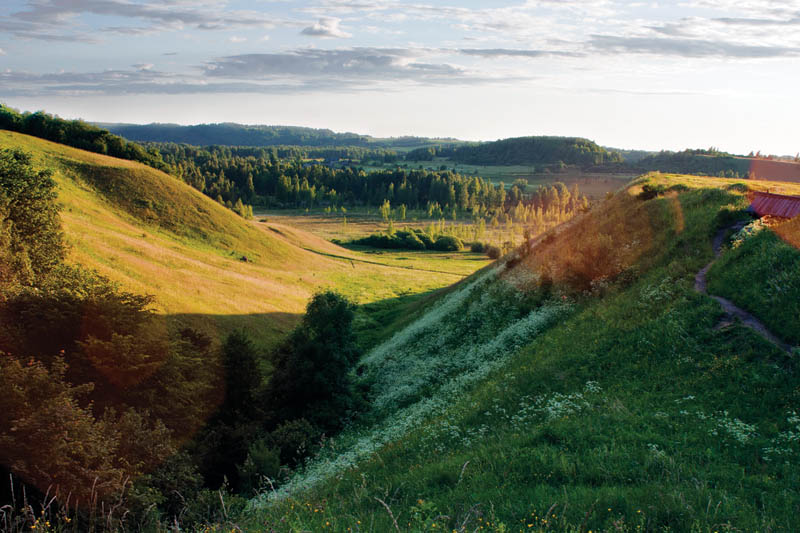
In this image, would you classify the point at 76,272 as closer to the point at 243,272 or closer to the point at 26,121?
the point at 243,272

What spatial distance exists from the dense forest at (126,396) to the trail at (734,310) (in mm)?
17074

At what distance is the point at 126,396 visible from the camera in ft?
67.3

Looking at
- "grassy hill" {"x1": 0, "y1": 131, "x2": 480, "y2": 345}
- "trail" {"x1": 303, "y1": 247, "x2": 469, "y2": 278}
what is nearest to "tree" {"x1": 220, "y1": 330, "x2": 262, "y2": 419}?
"grassy hill" {"x1": 0, "y1": 131, "x2": 480, "y2": 345}

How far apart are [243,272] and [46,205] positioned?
35.0 meters

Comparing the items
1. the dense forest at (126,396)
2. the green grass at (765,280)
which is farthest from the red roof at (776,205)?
the dense forest at (126,396)

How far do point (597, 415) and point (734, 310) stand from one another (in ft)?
27.7

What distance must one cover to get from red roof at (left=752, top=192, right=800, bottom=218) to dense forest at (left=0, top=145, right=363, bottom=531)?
2536 centimetres

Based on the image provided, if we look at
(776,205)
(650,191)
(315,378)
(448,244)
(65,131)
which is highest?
(65,131)

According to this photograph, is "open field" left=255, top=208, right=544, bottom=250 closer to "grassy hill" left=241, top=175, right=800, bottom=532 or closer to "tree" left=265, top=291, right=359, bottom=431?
"tree" left=265, top=291, right=359, bottom=431

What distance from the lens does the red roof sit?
23469mm

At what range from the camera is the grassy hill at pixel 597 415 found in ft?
29.1

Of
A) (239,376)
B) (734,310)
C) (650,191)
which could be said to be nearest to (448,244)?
(650,191)

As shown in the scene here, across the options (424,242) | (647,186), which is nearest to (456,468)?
(647,186)

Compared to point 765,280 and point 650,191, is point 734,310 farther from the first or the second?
point 650,191
